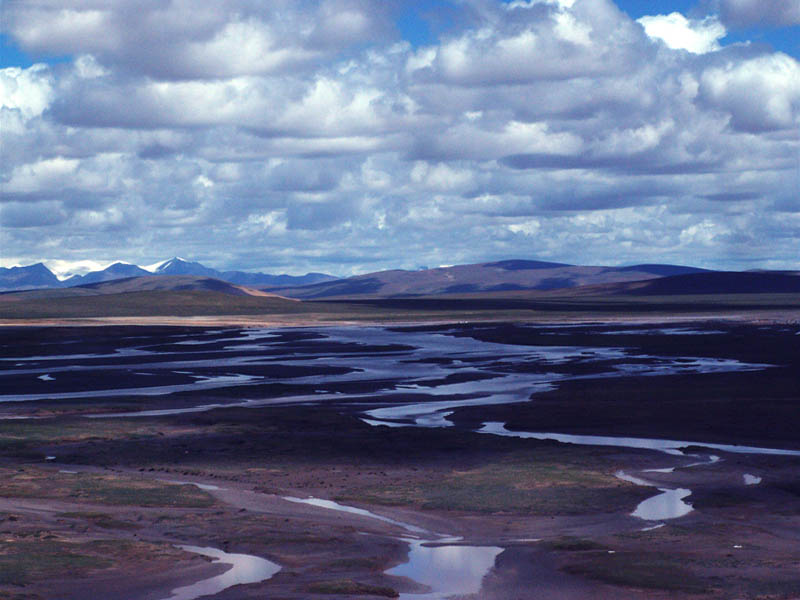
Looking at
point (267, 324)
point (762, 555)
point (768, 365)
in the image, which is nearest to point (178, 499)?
point (762, 555)

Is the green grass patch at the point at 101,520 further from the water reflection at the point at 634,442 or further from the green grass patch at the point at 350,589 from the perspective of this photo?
the water reflection at the point at 634,442

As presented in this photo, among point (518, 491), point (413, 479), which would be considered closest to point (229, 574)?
point (518, 491)

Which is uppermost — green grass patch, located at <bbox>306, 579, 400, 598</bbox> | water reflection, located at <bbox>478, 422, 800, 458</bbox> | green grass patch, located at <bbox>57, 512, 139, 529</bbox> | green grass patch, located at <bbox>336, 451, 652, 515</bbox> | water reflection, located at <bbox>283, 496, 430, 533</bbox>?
green grass patch, located at <bbox>57, 512, 139, 529</bbox>

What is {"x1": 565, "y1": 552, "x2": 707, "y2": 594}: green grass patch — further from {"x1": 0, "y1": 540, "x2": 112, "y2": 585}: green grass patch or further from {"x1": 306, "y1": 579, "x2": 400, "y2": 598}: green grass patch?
{"x1": 0, "y1": 540, "x2": 112, "y2": 585}: green grass patch

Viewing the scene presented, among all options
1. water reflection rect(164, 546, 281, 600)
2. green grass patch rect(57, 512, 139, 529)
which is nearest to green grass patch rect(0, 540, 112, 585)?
water reflection rect(164, 546, 281, 600)

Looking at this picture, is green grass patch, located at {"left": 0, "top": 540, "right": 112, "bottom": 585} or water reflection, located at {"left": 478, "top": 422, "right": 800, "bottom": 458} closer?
green grass patch, located at {"left": 0, "top": 540, "right": 112, "bottom": 585}

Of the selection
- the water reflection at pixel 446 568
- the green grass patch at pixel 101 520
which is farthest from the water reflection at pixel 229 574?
the green grass patch at pixel 101 520

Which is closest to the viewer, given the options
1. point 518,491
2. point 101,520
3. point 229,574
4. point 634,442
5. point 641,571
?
point 641,571

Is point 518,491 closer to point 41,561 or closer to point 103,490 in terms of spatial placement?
point 103,490
